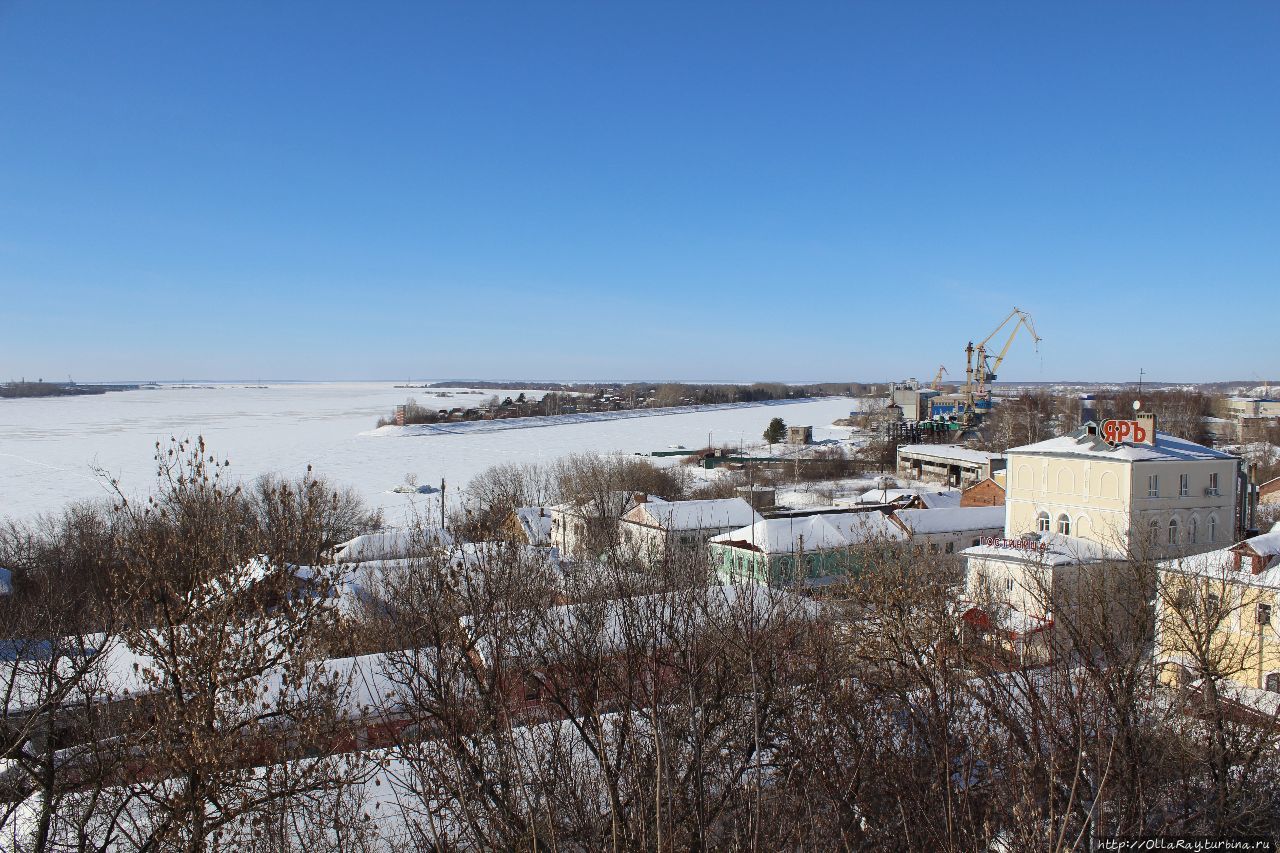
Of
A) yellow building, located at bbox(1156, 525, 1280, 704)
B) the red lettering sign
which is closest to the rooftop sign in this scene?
yellow building, located at bbox(1156, 525, 1280, 704)

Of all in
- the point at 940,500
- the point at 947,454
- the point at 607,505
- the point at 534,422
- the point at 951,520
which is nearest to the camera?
the point at 951,520

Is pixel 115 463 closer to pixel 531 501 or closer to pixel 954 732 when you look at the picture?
pixel 531 501

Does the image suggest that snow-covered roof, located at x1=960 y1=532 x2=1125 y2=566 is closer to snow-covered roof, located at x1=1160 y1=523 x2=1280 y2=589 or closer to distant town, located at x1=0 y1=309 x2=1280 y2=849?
distant town, located at x1=0 y1=309 x2=1280 y2=849

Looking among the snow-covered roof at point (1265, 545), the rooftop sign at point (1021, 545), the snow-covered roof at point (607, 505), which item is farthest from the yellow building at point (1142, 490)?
the snow-covered roof at point (607, 505)

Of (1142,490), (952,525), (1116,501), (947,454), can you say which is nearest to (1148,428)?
(1142,490)

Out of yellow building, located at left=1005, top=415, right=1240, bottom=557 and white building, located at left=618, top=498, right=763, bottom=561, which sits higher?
yellow building, located at left=1005, top=415, right=1240, bottom=557

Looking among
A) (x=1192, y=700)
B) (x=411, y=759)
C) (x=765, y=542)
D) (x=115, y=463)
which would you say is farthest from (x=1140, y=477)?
(x=115, y=463)

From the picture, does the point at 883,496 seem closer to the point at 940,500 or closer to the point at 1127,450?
the point at 940,500
